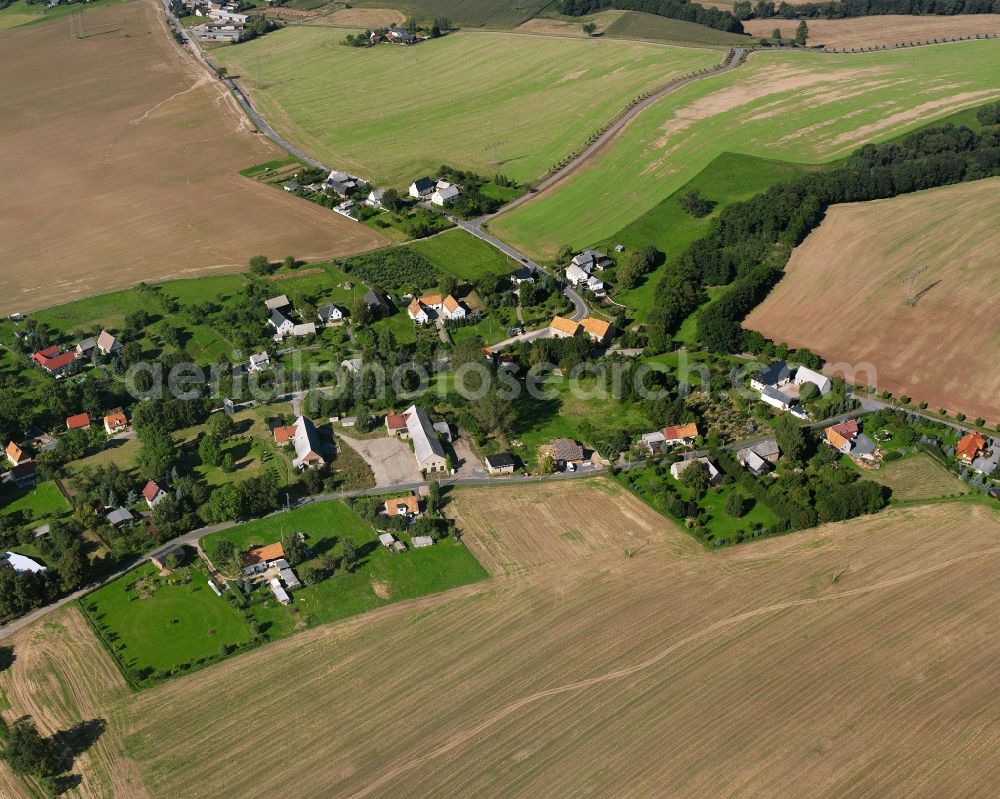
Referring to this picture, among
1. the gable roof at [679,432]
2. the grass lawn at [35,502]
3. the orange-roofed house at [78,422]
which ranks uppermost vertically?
the orange-roofed house at [78,422]

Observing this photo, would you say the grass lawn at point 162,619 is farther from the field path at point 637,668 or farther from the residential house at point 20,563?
the field path at point 637,668

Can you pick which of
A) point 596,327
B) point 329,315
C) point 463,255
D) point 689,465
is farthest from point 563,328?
point 689,465

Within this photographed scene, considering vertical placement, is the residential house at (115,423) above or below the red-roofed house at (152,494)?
above

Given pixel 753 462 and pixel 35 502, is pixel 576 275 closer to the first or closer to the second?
pixel 753 462

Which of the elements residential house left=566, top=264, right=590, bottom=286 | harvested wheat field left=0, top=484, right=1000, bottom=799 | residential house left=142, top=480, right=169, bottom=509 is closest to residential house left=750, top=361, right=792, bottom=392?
harvested wheat field left=0, top=484, right=1000, bottom=799

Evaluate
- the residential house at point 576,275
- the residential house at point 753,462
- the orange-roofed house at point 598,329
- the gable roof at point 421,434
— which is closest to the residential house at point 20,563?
the gable roof at point 421,434

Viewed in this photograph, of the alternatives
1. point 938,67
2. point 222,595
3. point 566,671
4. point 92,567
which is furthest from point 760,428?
point 938,67
